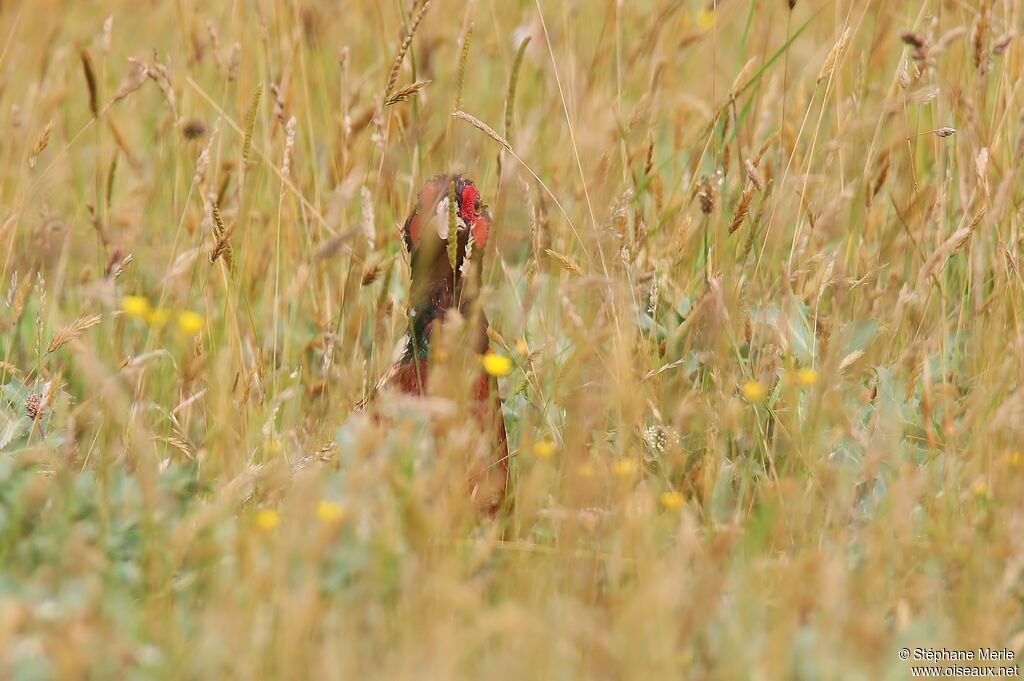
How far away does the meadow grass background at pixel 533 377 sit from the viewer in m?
1.87

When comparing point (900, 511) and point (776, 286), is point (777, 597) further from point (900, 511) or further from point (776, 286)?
point (776, 286)

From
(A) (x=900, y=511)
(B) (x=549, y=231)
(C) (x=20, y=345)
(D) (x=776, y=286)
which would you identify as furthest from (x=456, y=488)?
(C) (x=20, y=345)

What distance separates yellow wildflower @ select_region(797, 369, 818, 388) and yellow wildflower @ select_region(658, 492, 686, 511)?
0.49m

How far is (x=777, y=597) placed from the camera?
2.07m

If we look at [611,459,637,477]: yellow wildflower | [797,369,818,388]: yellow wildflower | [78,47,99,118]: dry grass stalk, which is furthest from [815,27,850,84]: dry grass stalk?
[78,47,99,118]: dry grass stalk

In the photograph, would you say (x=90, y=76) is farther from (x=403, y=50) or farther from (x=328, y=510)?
(x=328, y=510)

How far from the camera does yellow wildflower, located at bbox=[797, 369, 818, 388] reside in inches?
109

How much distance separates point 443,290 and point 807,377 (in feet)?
2.80

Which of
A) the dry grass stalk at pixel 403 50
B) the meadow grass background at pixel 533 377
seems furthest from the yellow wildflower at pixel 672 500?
the dry grass stalk at pixel 403 50

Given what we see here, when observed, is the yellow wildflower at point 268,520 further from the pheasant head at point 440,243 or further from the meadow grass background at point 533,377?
the pheasant head at point 440,243

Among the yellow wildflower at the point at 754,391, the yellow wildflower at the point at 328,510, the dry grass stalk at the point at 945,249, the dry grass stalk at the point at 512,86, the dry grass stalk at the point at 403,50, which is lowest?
the yellow wildflower at the point at 754,391

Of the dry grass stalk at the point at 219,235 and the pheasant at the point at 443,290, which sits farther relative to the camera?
the pheasant at the point at 443,290

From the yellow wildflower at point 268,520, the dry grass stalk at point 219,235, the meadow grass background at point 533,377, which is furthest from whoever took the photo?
the dry grass stalk at point 219,235

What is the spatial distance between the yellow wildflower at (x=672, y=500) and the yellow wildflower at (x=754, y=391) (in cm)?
30
